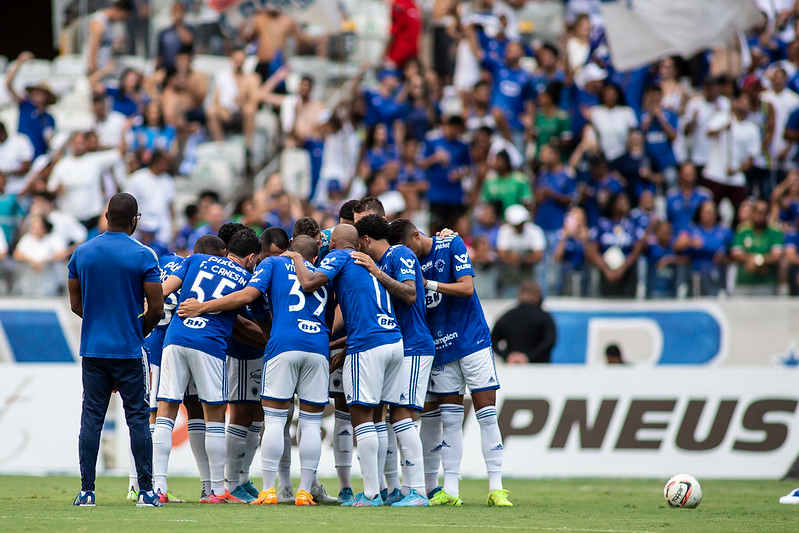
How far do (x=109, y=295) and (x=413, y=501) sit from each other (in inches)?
129

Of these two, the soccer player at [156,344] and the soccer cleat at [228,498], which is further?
the soccer player at [156,344]

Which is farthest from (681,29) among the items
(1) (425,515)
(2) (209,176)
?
(1) (425,515)

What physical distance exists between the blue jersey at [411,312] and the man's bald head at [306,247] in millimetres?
628

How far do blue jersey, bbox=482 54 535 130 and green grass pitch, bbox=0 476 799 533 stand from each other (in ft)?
30.3

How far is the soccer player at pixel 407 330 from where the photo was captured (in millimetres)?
10531

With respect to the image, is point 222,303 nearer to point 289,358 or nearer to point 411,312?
point 289,358

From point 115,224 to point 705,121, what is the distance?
43.0 feet

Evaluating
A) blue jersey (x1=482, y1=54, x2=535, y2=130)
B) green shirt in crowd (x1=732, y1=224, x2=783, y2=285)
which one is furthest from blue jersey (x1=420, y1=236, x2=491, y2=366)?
blue jersey (x1=482, y1=54, x2=535, y2=130)

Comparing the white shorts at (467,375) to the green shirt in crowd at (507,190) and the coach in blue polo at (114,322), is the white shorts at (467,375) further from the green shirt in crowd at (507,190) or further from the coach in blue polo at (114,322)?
the green shirt in crowd at (507,190)

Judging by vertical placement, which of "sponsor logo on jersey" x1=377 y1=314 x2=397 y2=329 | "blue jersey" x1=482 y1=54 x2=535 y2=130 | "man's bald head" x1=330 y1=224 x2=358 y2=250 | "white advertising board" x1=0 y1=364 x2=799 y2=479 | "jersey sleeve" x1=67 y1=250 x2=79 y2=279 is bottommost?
"white advertising board" x1=0 y1=364 x2=799 y2=479

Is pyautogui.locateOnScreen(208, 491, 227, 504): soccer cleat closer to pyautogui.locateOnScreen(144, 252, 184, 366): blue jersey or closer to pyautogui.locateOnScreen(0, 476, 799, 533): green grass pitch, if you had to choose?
pyautogui.locateOnScreen(0, 476, 799, 533): green grass pitch

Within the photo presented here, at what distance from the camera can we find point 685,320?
17234mm

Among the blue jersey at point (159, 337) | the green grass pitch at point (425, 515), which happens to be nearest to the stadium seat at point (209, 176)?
the green grass pitch at point (425, 515)

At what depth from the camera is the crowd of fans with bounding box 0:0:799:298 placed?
17.6 metres
